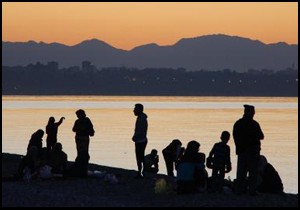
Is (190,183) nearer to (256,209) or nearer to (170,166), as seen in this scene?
(256,209)

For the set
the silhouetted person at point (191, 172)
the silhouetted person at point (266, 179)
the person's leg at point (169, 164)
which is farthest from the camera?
the person's leg at point (169, 164)

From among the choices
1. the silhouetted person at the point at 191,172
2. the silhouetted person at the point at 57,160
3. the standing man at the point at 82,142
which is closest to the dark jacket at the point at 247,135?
the silhouetted person at the point at 191,172

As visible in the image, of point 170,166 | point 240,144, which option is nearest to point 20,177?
point 170,166

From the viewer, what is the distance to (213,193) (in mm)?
17766

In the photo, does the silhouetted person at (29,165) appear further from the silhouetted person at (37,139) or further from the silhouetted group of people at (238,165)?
the silhouetted group of people at (238,165)

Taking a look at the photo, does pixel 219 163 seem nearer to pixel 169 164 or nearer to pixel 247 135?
pixel 247 135

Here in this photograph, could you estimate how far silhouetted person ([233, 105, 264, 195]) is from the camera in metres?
17.3

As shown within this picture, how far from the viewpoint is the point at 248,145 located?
684 inches

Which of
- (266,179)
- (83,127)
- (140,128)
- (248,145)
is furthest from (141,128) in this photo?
(248,145)

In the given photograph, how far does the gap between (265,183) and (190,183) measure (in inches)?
73.7

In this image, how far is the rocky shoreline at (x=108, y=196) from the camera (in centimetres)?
1606

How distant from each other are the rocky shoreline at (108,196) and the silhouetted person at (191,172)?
0.25m

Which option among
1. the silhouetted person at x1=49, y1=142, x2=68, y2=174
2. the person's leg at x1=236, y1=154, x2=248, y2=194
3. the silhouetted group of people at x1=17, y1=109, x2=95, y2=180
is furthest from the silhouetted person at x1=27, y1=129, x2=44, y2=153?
the person's leg at x1=236, y1=154, x2=248, y2=194

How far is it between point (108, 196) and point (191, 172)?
1621 millimetres
